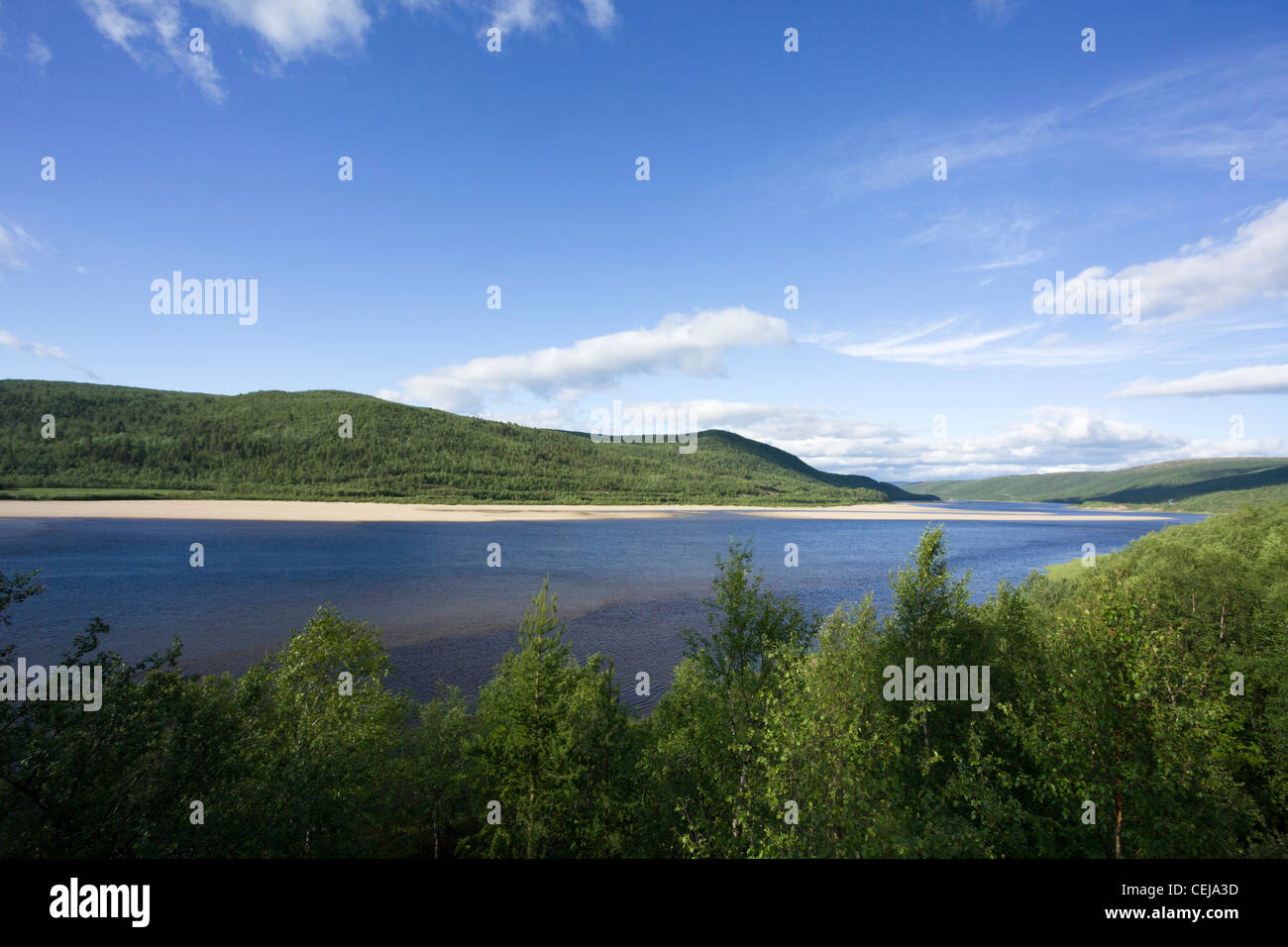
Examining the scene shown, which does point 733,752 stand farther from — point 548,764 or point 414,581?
point 414,581

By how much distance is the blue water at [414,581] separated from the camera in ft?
172

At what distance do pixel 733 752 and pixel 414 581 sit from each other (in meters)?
74.2

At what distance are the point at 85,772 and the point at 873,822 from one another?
20.8 m

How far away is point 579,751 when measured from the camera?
23234 millimetres

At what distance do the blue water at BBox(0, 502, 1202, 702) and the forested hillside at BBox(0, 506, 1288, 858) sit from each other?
1794 cm

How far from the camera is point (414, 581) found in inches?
3376

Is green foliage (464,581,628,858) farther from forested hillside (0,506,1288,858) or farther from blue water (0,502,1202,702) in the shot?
blue water (0,502,1202,702)

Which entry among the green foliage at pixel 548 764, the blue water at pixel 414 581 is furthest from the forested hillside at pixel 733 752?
the blue water at pixel 414 581

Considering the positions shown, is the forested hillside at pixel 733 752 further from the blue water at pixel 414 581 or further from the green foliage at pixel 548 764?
the blue water at pixel 414 581

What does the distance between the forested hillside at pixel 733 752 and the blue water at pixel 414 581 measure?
1794cm

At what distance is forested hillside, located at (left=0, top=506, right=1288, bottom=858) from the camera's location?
13.9m

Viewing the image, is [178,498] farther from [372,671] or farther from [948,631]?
[948,631]

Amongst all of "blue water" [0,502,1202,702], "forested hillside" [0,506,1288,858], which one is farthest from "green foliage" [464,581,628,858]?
"blue water" [0,502,1202,702]
